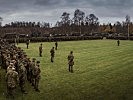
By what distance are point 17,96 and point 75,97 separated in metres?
3.66

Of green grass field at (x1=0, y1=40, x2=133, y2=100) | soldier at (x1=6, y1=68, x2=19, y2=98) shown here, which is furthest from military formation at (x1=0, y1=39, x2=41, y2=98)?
green grass field at (x1=0, y1=40, x2=133, y2=100)

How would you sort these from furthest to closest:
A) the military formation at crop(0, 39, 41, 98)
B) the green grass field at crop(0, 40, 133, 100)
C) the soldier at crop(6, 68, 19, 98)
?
1. the green grass field at crop(0, 40, 133, 100)
2. the military formation at crop(0, 39, 41, 98)
3. the soldier at crop(6, 68, 19, 98)

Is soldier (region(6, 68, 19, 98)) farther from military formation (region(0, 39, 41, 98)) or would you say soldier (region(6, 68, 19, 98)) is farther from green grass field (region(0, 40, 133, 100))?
green grass field (region(0, 40, 133, 100))

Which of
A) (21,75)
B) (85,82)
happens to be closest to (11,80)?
(21,75)

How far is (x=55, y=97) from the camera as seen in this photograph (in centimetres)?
2412

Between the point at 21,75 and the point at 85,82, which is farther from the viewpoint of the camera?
the point at 85,82

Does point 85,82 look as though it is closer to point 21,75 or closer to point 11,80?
point 21,75

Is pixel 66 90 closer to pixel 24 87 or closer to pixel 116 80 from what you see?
pixel 24 87

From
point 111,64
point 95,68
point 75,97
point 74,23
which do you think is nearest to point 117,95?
point 75,97

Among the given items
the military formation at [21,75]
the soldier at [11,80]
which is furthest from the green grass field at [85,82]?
the soldier at [11,80]

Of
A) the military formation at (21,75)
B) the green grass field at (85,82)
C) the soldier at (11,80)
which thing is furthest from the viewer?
the green grass field at (85,82)

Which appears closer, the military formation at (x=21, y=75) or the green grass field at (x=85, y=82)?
the military formation at (x=21, y=75)

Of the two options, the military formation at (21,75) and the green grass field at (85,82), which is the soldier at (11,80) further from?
the green grass field at (85,82)

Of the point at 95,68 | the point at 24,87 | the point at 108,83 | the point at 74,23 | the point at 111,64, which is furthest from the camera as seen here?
the point at 74,23
